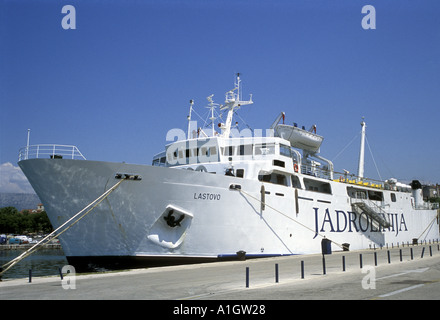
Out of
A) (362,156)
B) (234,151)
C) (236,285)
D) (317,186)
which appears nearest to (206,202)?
(234,151)

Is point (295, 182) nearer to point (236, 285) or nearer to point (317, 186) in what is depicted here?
point (317, 186)

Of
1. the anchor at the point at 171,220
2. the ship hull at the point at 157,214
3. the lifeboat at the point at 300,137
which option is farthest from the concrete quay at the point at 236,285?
the lifeboat at the point at 300,137

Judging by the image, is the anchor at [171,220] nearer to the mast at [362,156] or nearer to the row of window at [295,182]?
the row of window at [295,182]

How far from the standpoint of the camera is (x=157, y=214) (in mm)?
17484

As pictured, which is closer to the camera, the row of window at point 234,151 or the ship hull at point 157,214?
the ship hull at point 157,214

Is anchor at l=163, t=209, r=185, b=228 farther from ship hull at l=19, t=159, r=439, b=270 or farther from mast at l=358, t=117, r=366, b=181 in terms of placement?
mast at l=358, t=117, r=366, b=181

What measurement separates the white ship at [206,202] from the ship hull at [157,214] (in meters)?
0.04

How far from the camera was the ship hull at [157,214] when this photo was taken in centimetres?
1670

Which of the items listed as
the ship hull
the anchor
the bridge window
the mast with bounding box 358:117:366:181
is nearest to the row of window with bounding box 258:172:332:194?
the bridge window

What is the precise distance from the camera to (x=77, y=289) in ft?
37.9

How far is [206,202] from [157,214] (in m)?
2.60

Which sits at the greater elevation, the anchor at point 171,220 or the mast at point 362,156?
the mast at point 362,156
